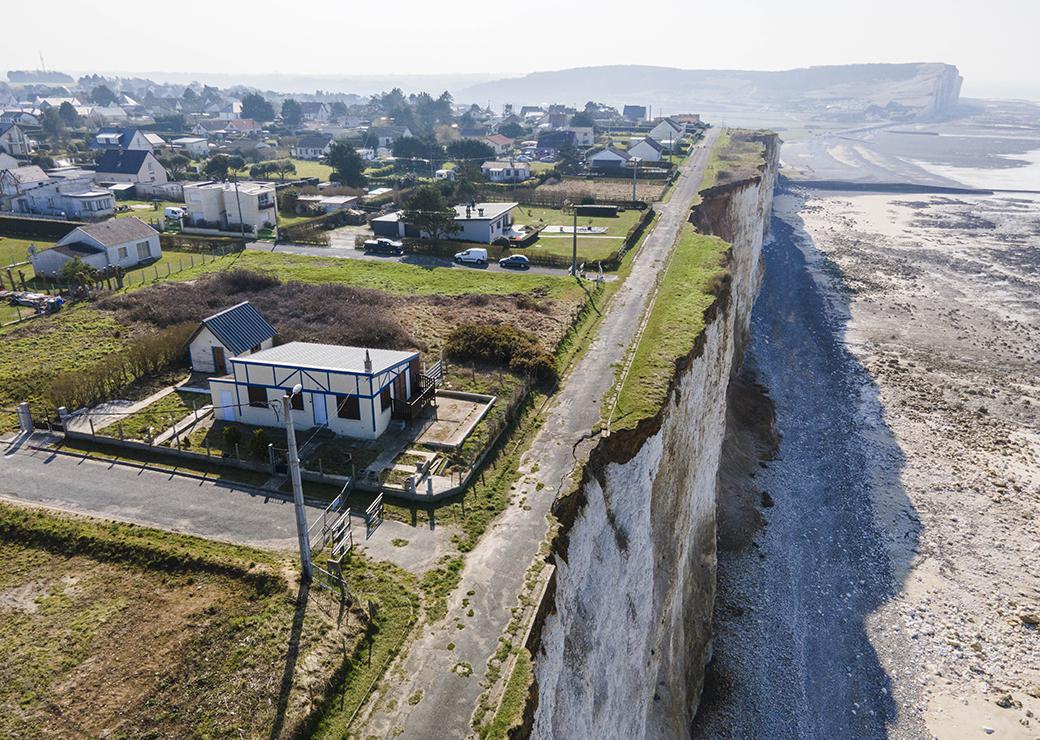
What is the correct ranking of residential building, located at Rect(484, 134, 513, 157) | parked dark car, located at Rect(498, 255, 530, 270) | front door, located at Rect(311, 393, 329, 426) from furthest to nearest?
residential building, located at Rect(484, 134, 513, 157) → parked dark car, located at Rect(498, 255, 530, 270) → front door, located at Rect(311, 393, 329, 426)

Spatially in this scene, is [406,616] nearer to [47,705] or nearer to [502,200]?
[47,705]

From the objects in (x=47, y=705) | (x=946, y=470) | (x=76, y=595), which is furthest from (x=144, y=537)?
(x=946, y=470)

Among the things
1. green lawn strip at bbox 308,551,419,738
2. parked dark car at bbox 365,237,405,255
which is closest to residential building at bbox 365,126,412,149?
parked dark car at bbox 365,237,405,255

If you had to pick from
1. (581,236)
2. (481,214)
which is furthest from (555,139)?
(581,236)

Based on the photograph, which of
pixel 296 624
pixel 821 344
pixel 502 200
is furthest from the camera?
pixel 502 200

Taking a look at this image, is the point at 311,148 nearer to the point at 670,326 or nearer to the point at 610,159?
the point at 610,159

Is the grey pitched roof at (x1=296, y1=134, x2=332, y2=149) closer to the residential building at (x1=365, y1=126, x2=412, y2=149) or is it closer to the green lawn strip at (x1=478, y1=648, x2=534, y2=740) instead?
the residential building at (x1=365, y1=126, x2=412, y2=149)

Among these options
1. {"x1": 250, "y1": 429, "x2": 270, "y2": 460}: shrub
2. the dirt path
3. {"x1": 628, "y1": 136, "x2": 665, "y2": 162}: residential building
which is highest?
{"x1": 628, "y1": 136, "x2": 665, "y2": 162}: residential building
